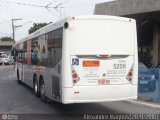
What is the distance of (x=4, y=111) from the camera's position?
13258 mm

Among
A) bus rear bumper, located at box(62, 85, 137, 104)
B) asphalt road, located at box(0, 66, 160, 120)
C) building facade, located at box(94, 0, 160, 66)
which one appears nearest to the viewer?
bus rear bumper, located at box(62, 85, 137, 104)

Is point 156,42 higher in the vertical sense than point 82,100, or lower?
higher

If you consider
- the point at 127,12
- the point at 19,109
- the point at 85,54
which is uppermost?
the point at 127,12

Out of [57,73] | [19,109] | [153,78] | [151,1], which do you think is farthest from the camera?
[151,1]

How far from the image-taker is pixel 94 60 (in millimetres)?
11984

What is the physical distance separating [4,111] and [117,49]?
161 inches

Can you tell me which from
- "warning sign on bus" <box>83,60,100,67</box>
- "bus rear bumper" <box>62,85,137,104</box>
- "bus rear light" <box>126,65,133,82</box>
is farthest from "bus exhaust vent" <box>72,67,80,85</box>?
"bus rear light" <box>126,65,133,82</box>

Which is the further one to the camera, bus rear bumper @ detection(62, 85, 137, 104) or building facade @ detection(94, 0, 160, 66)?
building facade @ detection(94, 0, 160, 66)

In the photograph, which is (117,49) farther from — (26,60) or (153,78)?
(26,60)

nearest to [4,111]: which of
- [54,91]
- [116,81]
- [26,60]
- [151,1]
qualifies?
[54,91]

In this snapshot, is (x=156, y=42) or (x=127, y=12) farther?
(x=156, y=42)

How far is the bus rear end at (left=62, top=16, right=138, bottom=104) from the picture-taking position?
11.8 meters

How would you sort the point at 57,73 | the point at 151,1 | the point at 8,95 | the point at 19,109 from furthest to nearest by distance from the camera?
the point at 151,1
the point at 8,95
the point at 19,109
the point at 57,73

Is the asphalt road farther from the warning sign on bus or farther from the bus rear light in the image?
the warning sign on bus
